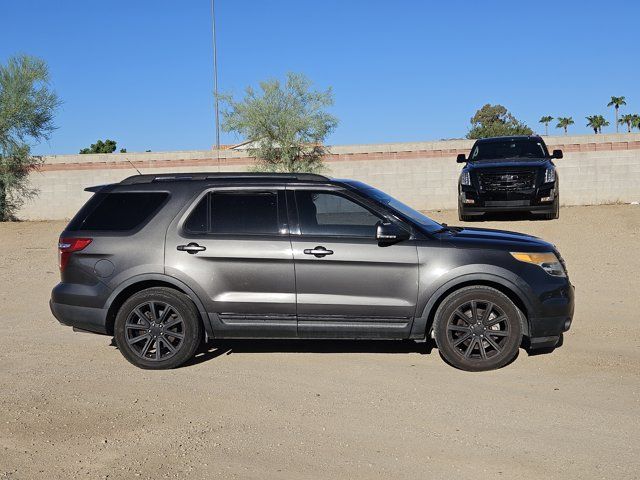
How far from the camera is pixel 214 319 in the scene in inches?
286

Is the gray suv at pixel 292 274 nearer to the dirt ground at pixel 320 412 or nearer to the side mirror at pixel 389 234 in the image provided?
the side mirror at pixel 389 234

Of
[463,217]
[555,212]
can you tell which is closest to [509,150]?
[555,212]

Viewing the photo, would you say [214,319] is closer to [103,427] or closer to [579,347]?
[103,427]

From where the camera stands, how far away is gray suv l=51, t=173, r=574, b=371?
7039 mm

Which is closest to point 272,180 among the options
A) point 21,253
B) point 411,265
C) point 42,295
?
point 411,265

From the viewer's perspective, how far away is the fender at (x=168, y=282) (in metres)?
7.25

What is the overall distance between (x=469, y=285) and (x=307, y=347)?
6.50ft

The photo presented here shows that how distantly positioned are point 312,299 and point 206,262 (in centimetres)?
104

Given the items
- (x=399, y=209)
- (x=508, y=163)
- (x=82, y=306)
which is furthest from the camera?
(x=508, y=163)

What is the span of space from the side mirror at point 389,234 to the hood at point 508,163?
10.6m

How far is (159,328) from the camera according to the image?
24.0 feet

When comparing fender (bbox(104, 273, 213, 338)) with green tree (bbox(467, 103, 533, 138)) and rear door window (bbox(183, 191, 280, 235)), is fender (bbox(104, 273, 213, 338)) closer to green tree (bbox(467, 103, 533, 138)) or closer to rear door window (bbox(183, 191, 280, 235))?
rear door window (bbox(183, 191, 280, 235))

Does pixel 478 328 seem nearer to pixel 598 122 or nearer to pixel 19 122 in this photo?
pixel 19 122

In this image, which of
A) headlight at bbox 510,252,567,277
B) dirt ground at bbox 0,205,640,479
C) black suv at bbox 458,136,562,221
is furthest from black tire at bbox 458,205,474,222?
headlight at bbox 510,252,567,277
